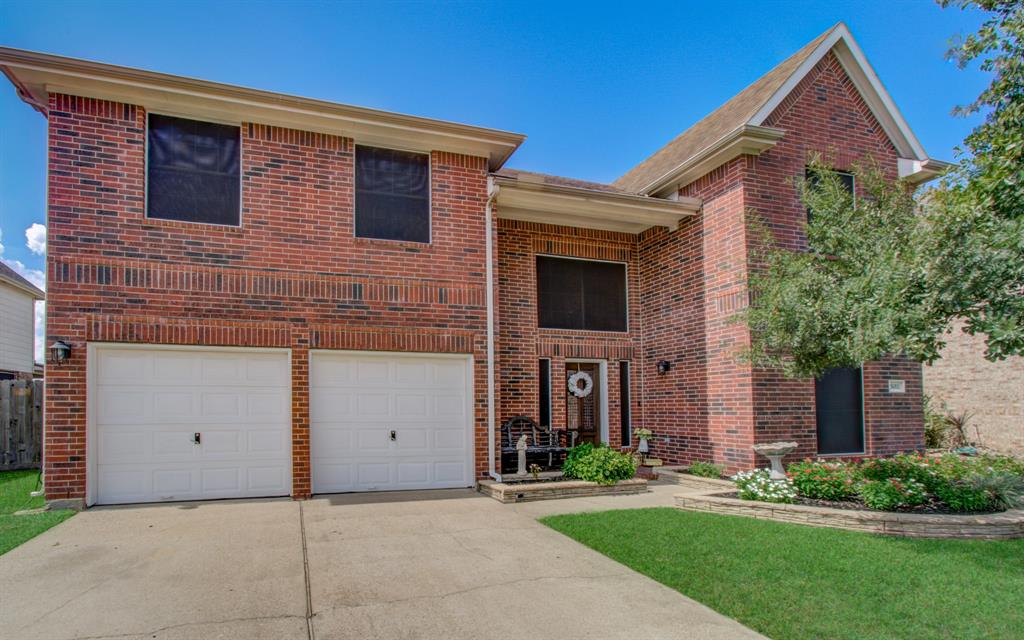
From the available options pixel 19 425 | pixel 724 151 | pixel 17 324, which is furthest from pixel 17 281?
pixel 724 151

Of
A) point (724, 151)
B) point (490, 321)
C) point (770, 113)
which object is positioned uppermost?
point (770, 113)

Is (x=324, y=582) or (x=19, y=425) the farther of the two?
(x=19, y=425)

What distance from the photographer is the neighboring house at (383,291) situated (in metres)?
8.44

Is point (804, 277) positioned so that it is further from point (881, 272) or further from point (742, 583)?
point (742, 583)

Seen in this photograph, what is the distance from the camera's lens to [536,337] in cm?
1166

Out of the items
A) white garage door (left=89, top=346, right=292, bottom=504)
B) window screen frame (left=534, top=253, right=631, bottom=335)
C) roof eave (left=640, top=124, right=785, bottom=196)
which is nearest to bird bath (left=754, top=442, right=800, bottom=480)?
window screen frame (left=534, top=253, right=631, bottom=335)

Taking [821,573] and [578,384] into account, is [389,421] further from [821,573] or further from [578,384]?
[821,573]

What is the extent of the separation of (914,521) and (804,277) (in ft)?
9.97

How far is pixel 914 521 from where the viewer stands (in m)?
7.09

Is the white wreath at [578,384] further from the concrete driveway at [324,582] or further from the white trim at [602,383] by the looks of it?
the concrete driveway at [324,582]

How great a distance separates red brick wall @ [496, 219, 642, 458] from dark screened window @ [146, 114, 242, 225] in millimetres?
4662

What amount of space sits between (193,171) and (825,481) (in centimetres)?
980

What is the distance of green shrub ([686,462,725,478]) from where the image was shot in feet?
33.9

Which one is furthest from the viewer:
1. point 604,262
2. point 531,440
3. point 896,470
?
point 604,262
